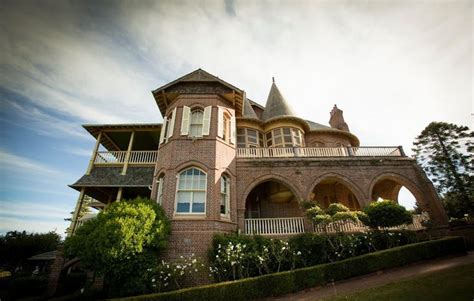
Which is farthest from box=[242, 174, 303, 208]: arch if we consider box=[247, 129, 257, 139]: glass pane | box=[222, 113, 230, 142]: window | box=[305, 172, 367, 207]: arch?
box=[247, 129, 257, 139]: glass pane

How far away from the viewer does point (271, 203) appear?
16328 mm

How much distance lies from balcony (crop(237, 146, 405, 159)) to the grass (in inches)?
338

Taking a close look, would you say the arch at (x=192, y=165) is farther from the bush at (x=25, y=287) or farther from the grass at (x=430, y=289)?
the bush at (x=25, y=287)

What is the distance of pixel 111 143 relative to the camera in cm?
1861

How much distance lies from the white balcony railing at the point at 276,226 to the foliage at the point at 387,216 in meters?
3.57

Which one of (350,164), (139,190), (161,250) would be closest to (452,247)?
(350,164)

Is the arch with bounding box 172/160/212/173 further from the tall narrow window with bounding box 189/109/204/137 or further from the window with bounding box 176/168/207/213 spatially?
the tall narrow window with bounding box 189/109/204/137

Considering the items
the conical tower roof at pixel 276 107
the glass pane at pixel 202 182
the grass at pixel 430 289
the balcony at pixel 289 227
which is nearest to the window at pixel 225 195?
the glass pane at pixel 202 182

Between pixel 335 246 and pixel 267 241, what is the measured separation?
11.7ft

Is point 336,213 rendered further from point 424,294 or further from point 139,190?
point 139,190

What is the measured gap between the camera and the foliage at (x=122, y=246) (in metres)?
8.12

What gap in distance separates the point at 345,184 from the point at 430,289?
835 centimetres

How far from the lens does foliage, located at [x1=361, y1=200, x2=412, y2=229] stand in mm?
11312

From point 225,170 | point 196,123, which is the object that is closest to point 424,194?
point 225,170
